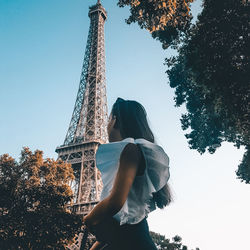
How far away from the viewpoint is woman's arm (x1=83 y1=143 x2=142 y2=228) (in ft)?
3.34

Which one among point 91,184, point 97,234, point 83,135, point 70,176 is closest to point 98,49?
point 83,135

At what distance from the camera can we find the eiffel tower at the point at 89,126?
81.1ft

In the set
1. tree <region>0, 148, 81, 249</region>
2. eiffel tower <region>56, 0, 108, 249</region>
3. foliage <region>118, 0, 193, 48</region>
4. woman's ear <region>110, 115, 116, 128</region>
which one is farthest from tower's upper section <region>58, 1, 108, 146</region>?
woman's ear <region>110, 115, 116, 128</region>

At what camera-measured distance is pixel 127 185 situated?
105cm

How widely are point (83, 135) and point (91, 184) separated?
24.8 ft

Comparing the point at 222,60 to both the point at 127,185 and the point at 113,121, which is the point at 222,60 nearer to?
the point at 113,121

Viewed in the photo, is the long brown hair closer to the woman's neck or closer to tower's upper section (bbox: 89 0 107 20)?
the woman's neck

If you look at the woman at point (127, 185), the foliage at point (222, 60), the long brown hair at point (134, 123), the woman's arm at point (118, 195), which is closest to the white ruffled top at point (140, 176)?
the woman at point (127, 185)

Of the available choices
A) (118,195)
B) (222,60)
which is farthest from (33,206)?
(118,195)

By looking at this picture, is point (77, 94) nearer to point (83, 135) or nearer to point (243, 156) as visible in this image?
point (83, 135)

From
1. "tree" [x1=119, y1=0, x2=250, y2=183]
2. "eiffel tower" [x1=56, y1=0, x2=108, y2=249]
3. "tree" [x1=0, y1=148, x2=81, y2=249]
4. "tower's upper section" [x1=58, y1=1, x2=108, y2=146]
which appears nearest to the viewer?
"tree" [x1=119, y1=0, x2=250, y2=183]

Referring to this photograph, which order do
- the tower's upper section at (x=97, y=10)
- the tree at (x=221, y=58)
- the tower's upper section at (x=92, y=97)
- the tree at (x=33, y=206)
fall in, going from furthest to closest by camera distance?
the tower's upper section at (x=97, y=10), the tower's upper section at (x=92, y=97), the tree at (x=33, y=206), the tree at (x=221, y=58)

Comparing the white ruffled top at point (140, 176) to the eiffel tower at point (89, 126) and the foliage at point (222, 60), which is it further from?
the eiffel tower at point (89, 126)

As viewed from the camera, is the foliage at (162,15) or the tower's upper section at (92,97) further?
the tower's upper section at (92,97)
